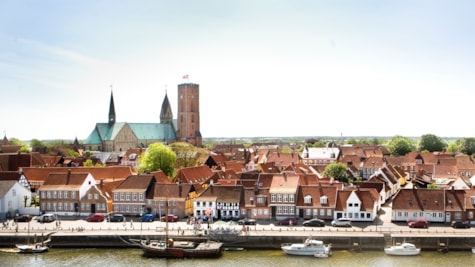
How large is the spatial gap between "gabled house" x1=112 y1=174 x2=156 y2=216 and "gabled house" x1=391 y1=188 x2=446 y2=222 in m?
27.2

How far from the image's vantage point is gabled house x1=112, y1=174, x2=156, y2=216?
61.1 m

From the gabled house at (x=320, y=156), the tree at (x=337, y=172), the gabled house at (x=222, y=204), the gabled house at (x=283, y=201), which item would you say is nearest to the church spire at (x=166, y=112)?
the gabled house at (x=320, y=156)

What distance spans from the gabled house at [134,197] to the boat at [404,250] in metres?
27.6

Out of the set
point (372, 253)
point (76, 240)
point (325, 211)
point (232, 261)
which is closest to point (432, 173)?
point (325, 211)

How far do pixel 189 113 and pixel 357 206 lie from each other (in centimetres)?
10424

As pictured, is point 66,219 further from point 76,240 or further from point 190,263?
point 190,263

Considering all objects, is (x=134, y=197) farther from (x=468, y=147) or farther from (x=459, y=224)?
(x=468, y=147)

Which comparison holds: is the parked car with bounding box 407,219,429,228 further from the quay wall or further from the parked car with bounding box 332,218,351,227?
the parked car with bounding box 332,218,351,227

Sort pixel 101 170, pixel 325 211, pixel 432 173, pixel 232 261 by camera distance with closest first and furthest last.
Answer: pixel 232 261
pixel 325 211
pixel 101 170
pixel 432 173

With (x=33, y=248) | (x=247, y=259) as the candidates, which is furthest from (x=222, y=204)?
(x=33, y=248)

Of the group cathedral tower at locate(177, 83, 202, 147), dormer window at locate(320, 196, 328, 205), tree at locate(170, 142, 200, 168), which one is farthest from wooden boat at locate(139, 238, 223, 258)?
cathedral tower at locate(177, 83, 202, 147)

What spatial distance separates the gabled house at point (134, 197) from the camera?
61.1 m

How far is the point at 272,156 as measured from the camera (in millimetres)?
102750

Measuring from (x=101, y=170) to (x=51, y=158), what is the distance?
32.0 m
